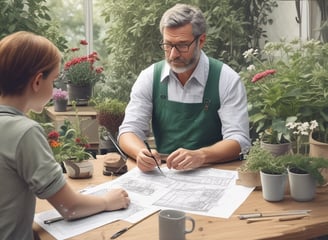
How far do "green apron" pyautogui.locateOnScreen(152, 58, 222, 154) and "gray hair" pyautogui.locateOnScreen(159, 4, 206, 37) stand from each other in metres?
0.20

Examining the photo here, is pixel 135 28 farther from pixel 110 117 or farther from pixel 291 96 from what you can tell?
pixel 291 96

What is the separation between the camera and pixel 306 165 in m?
1.50

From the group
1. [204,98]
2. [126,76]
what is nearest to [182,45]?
[204,98]

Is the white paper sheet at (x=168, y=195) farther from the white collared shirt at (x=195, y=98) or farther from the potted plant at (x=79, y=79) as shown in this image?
the potted plant at (x=79, y=79)

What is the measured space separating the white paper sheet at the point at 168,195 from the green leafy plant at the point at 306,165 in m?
0.16

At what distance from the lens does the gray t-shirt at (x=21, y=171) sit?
3.97 feet

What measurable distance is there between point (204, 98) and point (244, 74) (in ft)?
1.75

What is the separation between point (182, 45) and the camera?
7.30ft

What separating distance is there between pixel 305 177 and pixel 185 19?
1.03m

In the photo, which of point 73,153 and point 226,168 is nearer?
point 73,153

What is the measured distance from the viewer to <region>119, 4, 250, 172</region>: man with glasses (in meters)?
2.21

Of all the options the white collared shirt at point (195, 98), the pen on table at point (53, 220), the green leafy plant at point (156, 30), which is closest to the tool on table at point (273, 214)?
the pen on table at point (53, 220)

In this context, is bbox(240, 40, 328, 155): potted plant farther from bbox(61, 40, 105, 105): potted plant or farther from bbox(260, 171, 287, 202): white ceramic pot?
bbox(61, 40, 105, 105): potted plant

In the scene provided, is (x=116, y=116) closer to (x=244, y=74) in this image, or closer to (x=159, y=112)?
(x=159, y=112)
